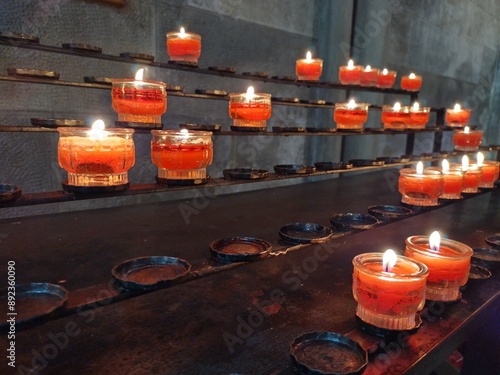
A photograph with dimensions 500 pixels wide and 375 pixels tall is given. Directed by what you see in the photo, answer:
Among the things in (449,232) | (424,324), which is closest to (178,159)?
(424,324)

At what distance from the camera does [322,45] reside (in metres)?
4.28

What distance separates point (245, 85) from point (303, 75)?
789mm

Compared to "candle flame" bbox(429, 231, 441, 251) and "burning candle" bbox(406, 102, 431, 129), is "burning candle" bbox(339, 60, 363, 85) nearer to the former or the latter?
"burning candle" bbox(406, 102, 431, 129)

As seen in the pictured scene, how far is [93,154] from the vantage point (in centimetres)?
135

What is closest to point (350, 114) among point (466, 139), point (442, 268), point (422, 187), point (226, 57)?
point (422, 187)

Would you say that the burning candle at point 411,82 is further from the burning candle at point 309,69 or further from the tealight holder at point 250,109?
the tealight holder at point 250,109

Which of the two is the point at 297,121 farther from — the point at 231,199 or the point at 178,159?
the point at 178,159

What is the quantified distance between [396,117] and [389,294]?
93.3 inches

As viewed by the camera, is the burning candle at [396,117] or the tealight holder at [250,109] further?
the burning candle at [396,117]

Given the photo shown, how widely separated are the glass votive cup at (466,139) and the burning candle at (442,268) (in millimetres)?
2634

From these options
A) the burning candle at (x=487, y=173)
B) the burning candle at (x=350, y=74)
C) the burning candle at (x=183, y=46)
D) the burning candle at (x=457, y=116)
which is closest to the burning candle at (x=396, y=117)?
the burning candle at (x=350, y=74)

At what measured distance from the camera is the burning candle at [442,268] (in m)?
1.42

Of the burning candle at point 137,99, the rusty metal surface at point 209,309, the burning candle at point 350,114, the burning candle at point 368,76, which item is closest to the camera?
the rusty metal surface at point 209,309

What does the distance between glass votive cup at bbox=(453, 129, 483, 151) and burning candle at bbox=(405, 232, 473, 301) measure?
263 cm
